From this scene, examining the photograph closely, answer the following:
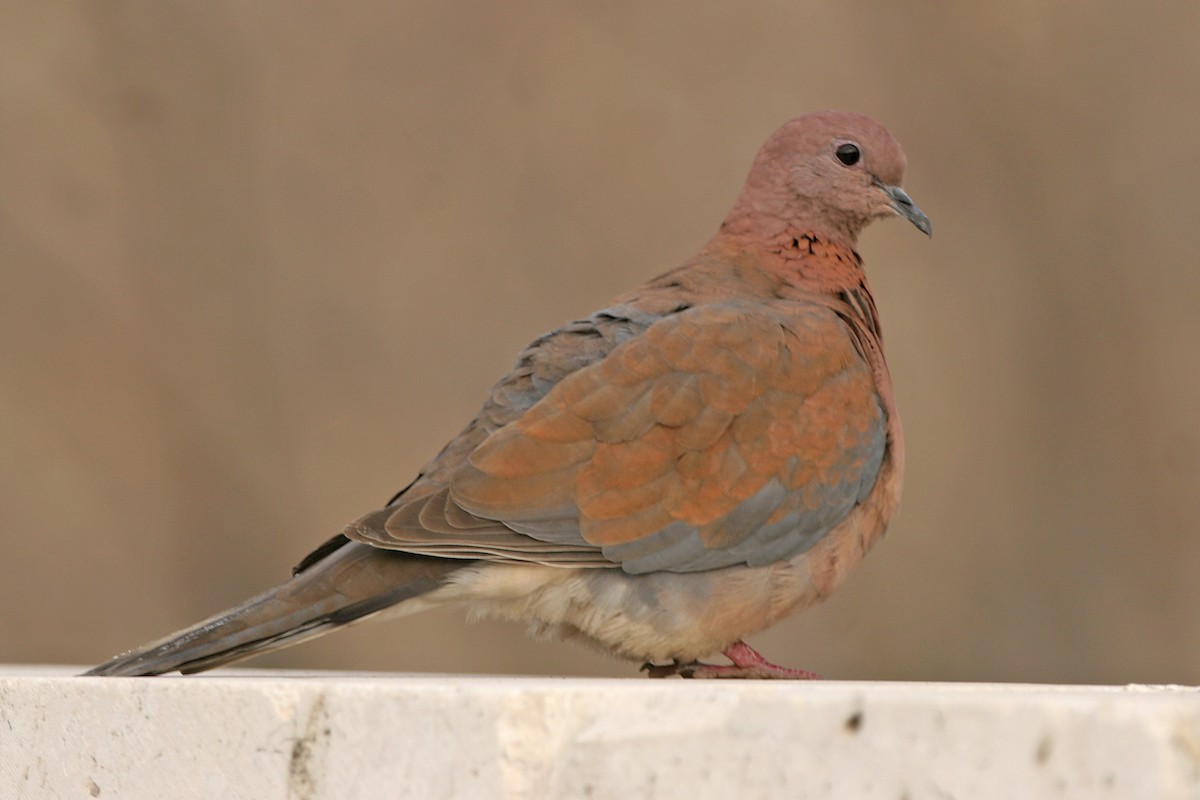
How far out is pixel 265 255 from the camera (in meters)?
6.77

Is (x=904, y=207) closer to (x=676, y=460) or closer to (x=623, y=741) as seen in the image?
(x=676, y=460)

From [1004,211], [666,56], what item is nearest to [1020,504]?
[1004,211]

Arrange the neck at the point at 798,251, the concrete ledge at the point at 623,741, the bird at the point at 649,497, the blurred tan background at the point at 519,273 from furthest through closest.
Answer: the blurred tan background at the point at 519,273 → the neck at the point at 798,251 → the bird at the point at 649,497 → the concrete ledge at the point at 623,741

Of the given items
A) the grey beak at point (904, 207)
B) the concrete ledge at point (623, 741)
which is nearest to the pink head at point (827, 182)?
the grey beak at point (904, 207)

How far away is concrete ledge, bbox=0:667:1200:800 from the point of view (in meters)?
1.63

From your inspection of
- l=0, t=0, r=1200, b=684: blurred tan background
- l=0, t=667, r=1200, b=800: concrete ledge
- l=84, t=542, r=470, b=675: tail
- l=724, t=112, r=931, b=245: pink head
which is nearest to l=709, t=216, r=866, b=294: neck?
l=724, t=112, r=931, b=245: pink head

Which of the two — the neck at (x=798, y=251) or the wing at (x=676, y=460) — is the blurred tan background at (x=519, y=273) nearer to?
the neck at (x=798, y=251)

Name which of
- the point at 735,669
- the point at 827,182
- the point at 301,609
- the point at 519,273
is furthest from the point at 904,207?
the point at 519,273

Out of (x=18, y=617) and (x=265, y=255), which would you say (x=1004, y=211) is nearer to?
(x=265, y=255)

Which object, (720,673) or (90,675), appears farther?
(720,673)

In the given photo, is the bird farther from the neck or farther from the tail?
the neck

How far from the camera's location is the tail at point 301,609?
232 centimetres

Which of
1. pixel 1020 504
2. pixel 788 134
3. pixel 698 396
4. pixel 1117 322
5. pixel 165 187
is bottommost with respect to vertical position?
pixel 1020 504

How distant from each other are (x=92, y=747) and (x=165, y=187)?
5032 millimetres
